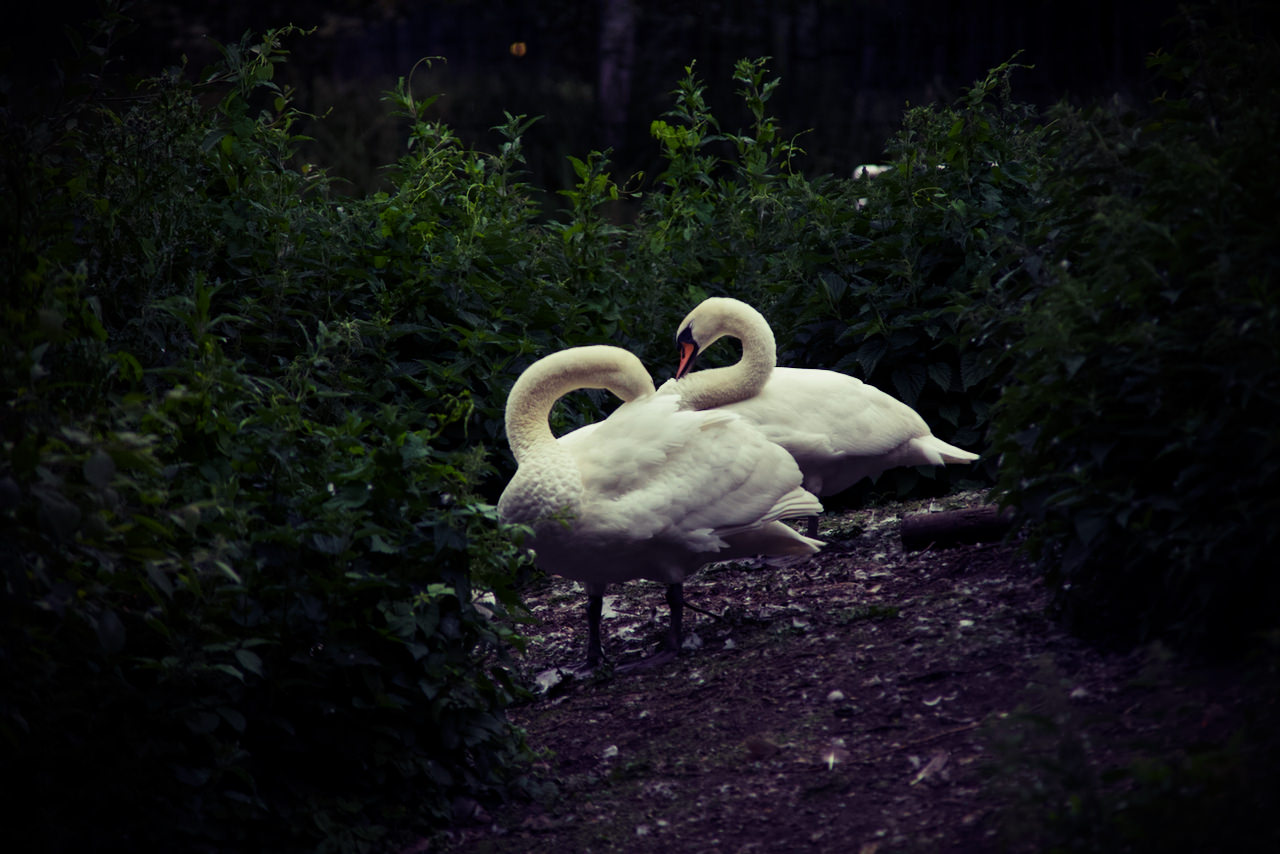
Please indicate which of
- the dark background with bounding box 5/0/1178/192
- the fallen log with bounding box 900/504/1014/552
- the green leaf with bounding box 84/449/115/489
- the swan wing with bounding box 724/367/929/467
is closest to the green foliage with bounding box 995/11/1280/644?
the fallen log with bounding box 900/504/1014/552

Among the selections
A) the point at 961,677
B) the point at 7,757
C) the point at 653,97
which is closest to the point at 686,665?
the point at 961,677

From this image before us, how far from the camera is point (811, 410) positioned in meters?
5.35

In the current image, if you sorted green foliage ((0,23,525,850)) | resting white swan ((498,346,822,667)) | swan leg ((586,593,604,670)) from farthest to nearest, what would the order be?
swan leg ((586,593,604,670)), resting white swan ((498,346,822,667)), green foliage ((0,23,525,850))

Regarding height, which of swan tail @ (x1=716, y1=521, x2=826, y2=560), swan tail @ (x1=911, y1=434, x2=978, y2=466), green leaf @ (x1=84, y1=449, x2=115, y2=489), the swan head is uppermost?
green leaf @ (x1=84, y1=449, x2=115, y2=489)

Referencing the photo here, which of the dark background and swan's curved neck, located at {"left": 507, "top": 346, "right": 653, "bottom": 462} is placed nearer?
swan's curved neck, located at {"left": 507, "top": 346, "right": 653, "bottom": 462}

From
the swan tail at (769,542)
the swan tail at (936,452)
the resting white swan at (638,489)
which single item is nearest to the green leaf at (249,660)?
the resting white swan at (638,489)

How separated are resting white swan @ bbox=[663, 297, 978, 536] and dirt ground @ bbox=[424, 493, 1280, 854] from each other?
731 millimetres

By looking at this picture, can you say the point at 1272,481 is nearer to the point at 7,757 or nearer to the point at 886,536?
the point at 886,536

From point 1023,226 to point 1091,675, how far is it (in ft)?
11.1

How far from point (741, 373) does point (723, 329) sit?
0.94ft

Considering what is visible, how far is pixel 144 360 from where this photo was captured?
4059 mm

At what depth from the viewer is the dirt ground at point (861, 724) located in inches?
103

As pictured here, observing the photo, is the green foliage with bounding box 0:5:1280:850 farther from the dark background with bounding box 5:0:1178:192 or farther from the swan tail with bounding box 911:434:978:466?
the dark background with bounding box 5:0:1178:192

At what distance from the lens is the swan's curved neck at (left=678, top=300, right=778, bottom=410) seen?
17.6 ft
